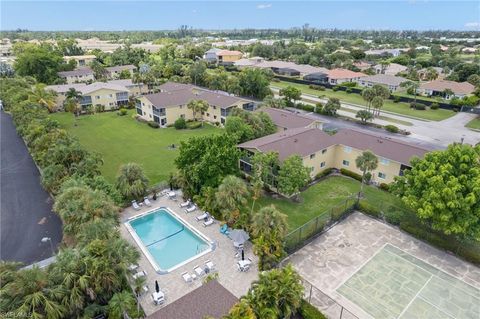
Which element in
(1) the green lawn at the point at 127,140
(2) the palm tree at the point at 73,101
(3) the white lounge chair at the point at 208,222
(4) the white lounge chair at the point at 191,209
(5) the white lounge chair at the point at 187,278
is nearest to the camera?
(5) the white lounge chair at the point at 187,278

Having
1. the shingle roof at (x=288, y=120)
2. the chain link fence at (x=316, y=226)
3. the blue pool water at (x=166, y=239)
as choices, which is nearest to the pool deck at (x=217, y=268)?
the blue pool water at (x=166, y=239)

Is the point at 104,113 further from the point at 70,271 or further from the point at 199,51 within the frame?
the point at 199,51

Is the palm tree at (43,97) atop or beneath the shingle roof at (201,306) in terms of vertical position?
atop

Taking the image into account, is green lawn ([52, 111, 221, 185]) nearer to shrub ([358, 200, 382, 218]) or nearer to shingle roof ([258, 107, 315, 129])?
shingle roof ([258, 107, 315, 129])

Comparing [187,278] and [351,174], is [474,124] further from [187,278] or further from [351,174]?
[187,278]

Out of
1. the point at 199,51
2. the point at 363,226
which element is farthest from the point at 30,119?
the point at 199,51

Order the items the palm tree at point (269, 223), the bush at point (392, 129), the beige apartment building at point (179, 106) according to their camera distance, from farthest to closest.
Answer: the beige apartment building at point (179, 106) → the bush at point (392, 129) → the palm tree at point (269, 223)

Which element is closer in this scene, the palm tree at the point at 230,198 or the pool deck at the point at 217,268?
the pool deck at the point at 217,268

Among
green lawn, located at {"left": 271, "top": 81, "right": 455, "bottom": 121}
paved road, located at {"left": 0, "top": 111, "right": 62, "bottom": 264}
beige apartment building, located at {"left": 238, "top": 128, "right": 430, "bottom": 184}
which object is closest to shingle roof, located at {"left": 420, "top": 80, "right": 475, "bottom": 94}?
green lawn, located at {"left": 271, "top": 81, "right": 455, "bottom": 121}

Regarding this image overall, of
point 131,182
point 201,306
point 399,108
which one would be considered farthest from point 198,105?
point 399,108

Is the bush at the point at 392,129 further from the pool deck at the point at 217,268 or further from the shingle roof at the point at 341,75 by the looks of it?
the shingle roof at the point at 341,75
